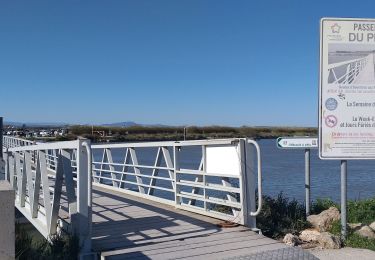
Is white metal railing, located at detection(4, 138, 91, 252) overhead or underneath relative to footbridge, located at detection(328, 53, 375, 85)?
underneath

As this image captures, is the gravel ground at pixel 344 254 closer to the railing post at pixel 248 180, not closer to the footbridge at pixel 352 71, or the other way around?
the railing post at pixel 248 180

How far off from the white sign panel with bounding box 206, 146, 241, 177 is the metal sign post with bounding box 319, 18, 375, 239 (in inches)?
47.4

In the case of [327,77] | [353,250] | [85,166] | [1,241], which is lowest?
[353,250]

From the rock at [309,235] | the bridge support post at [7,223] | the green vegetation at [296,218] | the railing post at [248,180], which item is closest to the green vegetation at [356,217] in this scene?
the green vegetation at [296,218]

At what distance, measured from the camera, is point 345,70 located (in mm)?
7031

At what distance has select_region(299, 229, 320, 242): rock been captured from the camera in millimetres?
6889

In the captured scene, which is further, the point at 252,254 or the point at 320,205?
the point at 320,205

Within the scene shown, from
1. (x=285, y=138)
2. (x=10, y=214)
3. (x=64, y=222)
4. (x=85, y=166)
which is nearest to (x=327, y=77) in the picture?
(x=285, y=138)

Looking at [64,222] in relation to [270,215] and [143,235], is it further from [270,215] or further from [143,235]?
[270,215]

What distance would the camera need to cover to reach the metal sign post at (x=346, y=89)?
23.0 ft

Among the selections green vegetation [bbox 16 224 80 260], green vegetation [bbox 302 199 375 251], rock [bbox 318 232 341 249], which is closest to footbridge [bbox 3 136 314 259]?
green vegetation [bbox 16 224 80 260]

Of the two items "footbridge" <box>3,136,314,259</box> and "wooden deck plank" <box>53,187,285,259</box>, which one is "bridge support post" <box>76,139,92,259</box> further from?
"wooden deck plank" <box>53,187,285,259</box>

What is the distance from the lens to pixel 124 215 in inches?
306

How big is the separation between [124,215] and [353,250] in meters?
3.25
